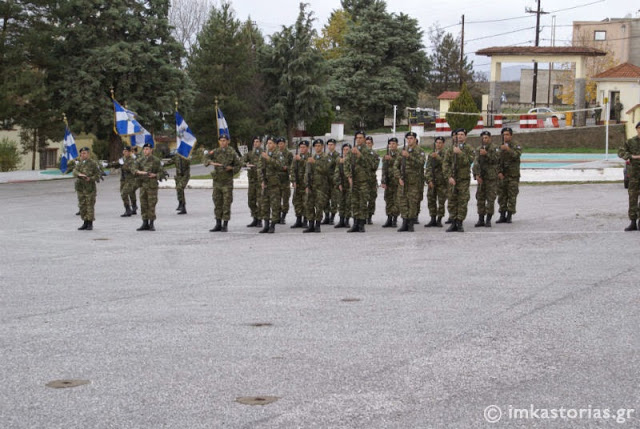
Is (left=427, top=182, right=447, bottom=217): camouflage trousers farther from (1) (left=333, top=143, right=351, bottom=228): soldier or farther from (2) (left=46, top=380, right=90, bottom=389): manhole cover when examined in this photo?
(2) (left=46, top=380, right=90, bottom=389): manhole cover

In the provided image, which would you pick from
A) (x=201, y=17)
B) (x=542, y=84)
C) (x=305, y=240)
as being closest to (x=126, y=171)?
(x=305, y=240)

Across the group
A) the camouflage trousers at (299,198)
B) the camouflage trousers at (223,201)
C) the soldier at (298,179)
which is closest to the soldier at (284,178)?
the soldier at (298,179)

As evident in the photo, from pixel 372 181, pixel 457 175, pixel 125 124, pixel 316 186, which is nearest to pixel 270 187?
pixel 316 186

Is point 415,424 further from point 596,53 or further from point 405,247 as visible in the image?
point 596,53

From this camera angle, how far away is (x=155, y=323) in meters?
9.56

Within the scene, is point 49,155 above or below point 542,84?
below

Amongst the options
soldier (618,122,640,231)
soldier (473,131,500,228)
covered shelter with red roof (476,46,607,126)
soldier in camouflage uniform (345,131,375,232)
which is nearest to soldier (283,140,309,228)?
soldier in camouflage uniform (345,131,375,232)

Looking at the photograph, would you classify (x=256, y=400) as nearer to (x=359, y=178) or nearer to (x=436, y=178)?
(x=359, y=178)

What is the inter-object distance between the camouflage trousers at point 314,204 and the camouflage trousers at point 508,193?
3.71 m

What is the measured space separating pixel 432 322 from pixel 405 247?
637 centimetres

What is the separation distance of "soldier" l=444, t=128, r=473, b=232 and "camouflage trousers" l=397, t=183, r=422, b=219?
705 mm

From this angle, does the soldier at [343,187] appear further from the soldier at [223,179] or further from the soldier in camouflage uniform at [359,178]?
the soldier at [223,179]

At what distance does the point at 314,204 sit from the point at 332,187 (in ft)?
3.32

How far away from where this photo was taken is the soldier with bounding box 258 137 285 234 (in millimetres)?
18891
